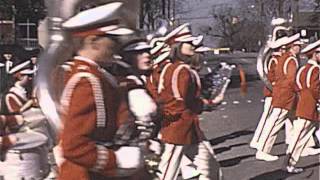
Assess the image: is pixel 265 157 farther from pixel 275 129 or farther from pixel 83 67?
pixel 83 67

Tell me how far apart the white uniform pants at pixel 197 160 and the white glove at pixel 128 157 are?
12.1 ft

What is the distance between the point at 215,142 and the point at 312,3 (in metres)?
10.7

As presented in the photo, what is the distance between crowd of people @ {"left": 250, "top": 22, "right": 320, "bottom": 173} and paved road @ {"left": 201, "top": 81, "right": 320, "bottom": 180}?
174mm

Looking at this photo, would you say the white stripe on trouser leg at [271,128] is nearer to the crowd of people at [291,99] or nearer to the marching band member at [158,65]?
the crowd of people at [291,99]

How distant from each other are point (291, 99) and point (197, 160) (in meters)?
2.96

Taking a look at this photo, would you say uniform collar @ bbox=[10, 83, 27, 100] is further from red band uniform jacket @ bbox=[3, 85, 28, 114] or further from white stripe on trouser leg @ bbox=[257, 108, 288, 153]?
white stripe on trouser leg @ bbox=[257, 108, 288, 153]

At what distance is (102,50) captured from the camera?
2988 millimetres

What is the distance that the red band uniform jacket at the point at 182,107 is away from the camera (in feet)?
22.5

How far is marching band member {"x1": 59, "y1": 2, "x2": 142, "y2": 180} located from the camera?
9.47 ft

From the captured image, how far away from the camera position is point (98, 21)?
290 cm

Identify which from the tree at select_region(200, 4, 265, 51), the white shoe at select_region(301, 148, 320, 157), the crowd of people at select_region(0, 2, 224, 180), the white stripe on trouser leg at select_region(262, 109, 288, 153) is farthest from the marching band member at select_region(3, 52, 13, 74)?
the tree at select_region(200, 4, 265, 51)

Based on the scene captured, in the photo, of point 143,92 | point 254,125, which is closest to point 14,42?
point 254,125

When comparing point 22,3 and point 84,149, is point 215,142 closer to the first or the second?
point 22,3

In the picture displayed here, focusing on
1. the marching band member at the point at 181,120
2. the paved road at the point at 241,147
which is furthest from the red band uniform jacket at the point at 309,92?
the marching band member at the point at 181,120
